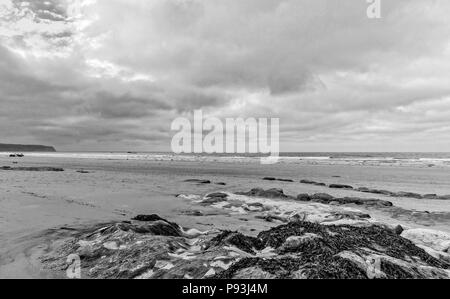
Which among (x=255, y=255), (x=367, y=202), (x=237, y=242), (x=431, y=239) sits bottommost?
(x=367, y=202)

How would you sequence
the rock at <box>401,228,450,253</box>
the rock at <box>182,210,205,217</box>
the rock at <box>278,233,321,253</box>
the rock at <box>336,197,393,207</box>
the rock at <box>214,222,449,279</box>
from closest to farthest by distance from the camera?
the rock at <box>214,222,449,279</box> → the rock at <box>278,233,321,253</box> → the rock at <box>401,228,450,253</box> → the rock at <box>182,210,205,217</box> → the rock at <box>336,197,393,207</box>

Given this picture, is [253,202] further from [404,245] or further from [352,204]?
[404,245]

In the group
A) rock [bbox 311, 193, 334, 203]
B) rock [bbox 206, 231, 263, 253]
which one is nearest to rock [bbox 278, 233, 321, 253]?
rock [bbox 206, 231, 263, 253]

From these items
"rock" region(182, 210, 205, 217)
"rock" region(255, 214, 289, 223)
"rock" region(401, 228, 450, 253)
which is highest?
"rock" region(401, 228, 450, 253)

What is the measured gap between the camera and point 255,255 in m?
5.92

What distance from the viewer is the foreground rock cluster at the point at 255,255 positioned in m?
4.84

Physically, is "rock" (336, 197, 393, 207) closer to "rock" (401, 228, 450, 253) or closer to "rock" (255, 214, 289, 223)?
"rock" (255, 214, 289, 223)

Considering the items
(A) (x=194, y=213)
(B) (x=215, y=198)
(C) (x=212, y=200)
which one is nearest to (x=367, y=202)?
(B) (x=215, y=198)

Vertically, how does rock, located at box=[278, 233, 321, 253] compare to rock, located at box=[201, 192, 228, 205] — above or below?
above

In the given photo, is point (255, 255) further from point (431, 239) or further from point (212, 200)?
point (212, 200)

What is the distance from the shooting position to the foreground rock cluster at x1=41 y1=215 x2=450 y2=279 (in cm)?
484

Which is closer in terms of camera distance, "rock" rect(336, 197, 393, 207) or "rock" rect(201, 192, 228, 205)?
"rock" rect(201, 192, 228, 205)

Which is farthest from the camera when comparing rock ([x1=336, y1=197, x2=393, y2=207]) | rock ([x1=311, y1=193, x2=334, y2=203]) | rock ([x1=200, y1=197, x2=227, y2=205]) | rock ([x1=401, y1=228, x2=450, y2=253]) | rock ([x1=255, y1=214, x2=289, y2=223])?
rock ([x1=311, y1=193, x2=334, y2=203])

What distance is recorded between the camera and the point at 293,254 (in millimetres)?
5445
